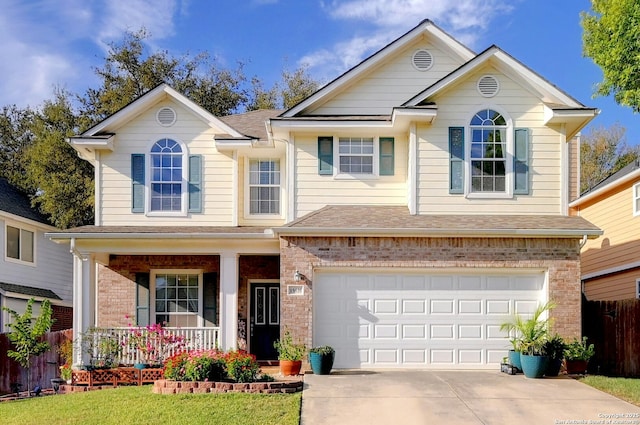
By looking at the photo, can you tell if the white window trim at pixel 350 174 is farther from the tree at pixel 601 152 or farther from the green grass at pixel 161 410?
the tree at pixel 601 152

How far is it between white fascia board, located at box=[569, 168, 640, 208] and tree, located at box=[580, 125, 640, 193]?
16.5m

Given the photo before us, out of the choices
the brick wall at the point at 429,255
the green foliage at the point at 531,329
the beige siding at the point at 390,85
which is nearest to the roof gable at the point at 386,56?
the beige siding at the point at 390,85

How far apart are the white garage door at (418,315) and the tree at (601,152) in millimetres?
26230

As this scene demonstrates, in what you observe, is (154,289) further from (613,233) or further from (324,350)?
Result: (613,233)

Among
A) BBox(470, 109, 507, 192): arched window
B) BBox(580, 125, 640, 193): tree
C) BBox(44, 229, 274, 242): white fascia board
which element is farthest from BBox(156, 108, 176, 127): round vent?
BBox(580, 125, 640, 193): tree

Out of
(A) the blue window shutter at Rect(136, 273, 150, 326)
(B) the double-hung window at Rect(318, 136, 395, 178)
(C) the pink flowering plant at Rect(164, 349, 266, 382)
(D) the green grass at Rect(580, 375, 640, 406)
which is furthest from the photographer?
(A) the blue window shutter at Rect(136, 273, 150, 326)

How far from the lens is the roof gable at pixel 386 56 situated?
15664mm

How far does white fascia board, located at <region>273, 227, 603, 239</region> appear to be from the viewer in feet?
45.2

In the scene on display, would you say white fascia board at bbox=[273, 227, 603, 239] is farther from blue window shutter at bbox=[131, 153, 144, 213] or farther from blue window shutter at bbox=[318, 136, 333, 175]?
blue window shutter at bbox=[131, 153, 144, 213]

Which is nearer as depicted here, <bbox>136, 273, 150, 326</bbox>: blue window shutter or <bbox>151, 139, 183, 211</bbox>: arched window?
<bbox>151, 139, 183, 211</bbox>: arched window

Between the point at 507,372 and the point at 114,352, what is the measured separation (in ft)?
27.6

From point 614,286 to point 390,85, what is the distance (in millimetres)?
9589

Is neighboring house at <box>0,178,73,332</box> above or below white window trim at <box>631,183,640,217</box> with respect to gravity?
below

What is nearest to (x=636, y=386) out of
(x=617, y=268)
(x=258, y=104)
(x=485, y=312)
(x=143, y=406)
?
(x=485, y=312)
